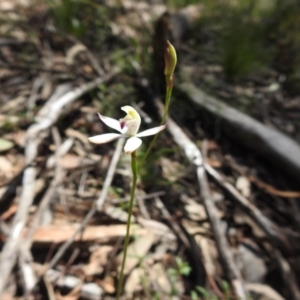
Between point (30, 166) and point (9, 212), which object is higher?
point (30, 166)

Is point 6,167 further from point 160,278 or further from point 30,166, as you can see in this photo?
point 160,278

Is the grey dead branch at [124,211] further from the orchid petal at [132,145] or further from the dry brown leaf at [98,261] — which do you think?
the orchid petal at [132,145]

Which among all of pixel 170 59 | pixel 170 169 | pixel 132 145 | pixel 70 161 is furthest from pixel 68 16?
pixel 132 145

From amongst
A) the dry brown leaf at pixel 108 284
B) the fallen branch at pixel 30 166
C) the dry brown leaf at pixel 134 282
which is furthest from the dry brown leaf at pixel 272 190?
the fallen branch at pixel 30 166

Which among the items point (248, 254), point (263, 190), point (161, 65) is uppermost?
point (161, 65)

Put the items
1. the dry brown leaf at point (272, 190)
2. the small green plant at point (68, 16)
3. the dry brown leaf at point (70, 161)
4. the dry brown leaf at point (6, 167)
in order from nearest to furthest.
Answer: the dry brown leaf at point (6, 167) < the dry brown leaf at point (70, 161) < the dry brown leaf at point (272, 190) < the small green plant at point (68, 16)

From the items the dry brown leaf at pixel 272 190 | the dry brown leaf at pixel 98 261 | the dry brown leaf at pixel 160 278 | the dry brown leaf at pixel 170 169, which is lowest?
the dry brown leaf at pixel 160 278

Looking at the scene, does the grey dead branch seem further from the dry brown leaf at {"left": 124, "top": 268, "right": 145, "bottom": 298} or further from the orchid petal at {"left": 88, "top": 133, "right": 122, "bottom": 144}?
the orchid petal at {"left": 88, "top": 133, "right": 122, "bottom": 144}

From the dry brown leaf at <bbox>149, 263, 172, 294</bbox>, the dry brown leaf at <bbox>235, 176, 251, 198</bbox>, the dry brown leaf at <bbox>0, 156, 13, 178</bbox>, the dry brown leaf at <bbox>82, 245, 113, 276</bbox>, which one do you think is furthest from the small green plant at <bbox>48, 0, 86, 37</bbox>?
the dry brown leaf at <bbox>149, 263, 172, 294</bbox>

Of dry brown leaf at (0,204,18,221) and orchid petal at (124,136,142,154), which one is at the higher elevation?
orchid petal at (124,136,142,154)

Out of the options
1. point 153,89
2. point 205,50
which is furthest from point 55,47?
point 205,50

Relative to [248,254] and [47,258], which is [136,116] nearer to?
[47,258]
